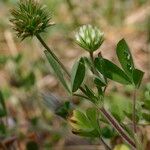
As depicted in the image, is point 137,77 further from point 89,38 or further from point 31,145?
point 31,145

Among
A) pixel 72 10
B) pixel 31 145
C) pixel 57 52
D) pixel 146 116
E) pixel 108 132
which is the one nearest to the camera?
pixel 146 116

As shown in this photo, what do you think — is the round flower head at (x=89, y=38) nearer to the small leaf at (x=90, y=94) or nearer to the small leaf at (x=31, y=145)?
the small leaf at (x=90, y=94)

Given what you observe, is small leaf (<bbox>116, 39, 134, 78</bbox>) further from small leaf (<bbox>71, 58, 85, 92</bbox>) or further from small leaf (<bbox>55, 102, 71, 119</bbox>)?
small leaf (<bbox>55, 102, 71, 119</bbox>)

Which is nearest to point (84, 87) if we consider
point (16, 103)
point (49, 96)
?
point (49, 96)

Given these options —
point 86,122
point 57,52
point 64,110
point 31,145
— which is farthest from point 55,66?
point 57,52

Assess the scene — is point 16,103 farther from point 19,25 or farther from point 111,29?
point 19,25

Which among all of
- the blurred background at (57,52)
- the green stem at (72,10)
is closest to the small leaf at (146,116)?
the blurred background at (57,52)

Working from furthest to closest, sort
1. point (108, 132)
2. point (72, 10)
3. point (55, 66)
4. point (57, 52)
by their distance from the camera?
point (57, 52) < point (72, 10) < point (108, 132) < point (55, 66)
